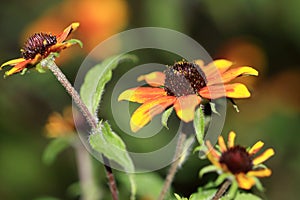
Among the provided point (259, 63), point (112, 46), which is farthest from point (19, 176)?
point (259, 63)

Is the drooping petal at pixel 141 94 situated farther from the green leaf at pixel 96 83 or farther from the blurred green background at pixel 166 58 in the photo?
the blurred green background at pixel 166 58

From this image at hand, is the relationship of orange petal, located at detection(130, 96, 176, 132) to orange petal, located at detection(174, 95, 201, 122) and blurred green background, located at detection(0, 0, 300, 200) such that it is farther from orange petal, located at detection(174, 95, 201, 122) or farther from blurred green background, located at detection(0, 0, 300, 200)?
blurred green background, located at detection(0, 0, 300, 200)

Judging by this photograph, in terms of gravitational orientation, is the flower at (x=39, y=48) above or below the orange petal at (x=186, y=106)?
above

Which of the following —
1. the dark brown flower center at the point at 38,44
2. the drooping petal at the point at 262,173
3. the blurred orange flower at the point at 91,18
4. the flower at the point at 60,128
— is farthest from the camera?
the blurred orange flower at the point at 91,18

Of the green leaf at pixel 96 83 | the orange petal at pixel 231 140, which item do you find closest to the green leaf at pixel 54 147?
the green leaf at pixel 96 83

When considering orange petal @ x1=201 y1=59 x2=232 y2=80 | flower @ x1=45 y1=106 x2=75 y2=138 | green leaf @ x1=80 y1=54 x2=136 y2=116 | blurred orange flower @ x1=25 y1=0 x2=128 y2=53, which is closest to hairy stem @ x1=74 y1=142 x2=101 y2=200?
flower @ x1=45 y1=106 x2=75 y2=138

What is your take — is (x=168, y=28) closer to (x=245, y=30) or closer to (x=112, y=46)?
(x=112, y=46)
